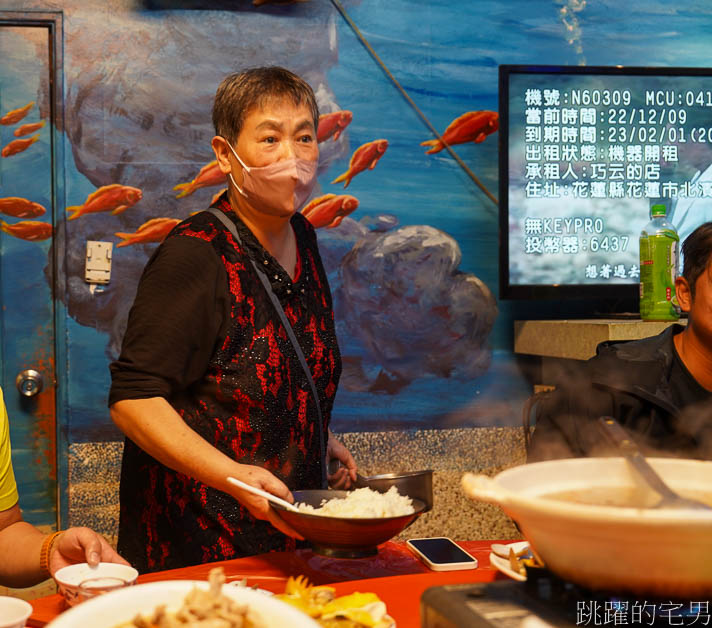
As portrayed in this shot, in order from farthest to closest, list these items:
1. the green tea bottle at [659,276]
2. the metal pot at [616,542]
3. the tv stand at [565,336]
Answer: the green tea bottle at [659,276], the tv stand at [565,336], the metal pot at [616,542]

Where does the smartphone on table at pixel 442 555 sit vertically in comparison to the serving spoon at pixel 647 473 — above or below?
below

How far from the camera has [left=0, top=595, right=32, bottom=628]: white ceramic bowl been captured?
38.3 inches

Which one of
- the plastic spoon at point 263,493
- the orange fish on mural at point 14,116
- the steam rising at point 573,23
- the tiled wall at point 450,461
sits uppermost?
the steam rising at point 573,23

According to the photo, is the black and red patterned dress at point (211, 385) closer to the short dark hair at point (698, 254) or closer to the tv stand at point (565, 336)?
the short dark hair at point (698, 254)

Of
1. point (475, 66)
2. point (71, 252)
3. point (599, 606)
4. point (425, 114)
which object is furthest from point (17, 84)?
point (599, 606)

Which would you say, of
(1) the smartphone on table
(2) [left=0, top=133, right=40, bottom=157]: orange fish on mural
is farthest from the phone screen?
(2) [left=0, top=133, right=40, bottom=157]: orange fish on mural

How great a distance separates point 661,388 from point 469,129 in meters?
1.96

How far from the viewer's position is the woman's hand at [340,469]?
81.5 inches

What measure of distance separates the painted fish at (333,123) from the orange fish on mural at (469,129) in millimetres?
387

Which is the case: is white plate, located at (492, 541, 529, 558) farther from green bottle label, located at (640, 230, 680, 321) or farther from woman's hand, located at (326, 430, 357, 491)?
green bottle label, located at (640, 230, 680, 321)

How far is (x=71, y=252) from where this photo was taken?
135 inches

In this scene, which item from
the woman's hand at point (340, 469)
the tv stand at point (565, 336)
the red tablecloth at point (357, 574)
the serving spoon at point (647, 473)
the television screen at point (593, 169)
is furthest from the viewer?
the television screen at point (593, 169)

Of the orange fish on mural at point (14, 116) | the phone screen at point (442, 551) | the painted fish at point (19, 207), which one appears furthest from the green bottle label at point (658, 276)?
the orange fish on mural at point (14, 116)

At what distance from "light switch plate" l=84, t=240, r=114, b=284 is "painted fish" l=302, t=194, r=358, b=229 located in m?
0.92
